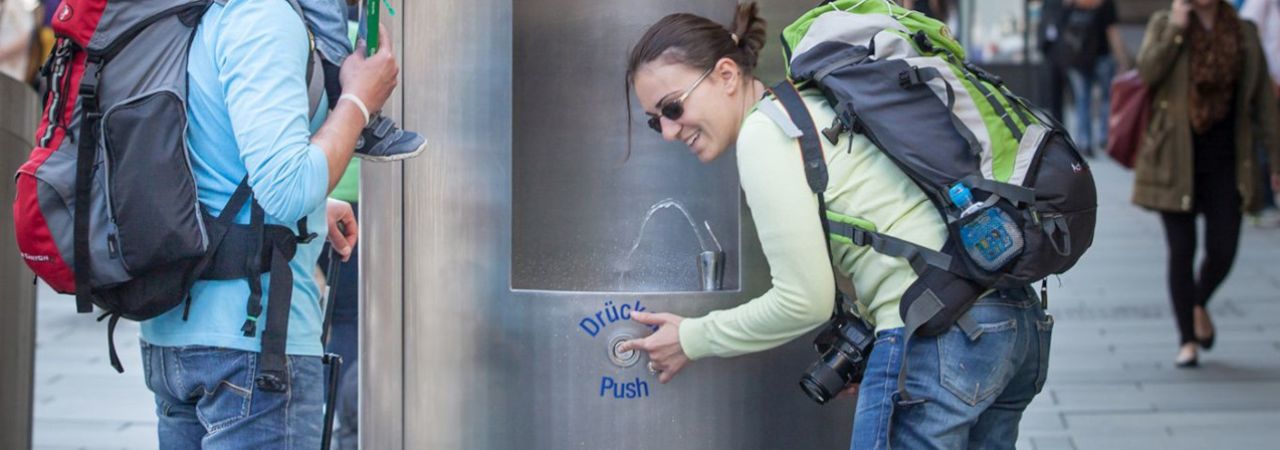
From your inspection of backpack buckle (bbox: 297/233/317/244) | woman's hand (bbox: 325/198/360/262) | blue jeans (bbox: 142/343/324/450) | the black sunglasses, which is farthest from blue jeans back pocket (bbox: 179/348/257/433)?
the black sunglasses

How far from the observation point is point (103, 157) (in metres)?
2.72

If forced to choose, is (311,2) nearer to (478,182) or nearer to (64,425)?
(478,182)

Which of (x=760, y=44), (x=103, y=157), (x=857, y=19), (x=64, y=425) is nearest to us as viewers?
(x=103, y=157)

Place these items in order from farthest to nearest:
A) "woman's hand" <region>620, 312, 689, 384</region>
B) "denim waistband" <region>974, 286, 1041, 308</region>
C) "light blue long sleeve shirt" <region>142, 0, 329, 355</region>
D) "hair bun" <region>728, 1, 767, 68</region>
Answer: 1. "woman's hand" <region>620, 312, 689, 384</region>
2. "hair bun" <region>728, 1, 767, 68</region>
3. "denim waistband" <region>974, 286, 1041, 308</region>
4. "light blue long sleeve shirt" <region>142, 0, 329, 355</region>

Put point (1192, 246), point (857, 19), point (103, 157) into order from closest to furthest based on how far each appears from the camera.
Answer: point (103, 157) → point (857, 19) → point (1192, 246)

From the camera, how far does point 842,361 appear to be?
125 inches

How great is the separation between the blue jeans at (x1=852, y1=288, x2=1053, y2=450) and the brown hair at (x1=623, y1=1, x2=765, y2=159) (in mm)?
610

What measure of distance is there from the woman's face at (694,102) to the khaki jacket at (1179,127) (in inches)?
161

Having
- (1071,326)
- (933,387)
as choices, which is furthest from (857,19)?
(1071,326)

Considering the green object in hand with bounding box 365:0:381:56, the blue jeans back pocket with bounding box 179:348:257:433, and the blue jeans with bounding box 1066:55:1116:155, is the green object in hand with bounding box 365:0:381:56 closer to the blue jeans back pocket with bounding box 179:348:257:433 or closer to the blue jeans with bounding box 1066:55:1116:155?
the blue jeans back pocket with bounding box 179:348:257:433

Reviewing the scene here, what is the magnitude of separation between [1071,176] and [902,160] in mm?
316

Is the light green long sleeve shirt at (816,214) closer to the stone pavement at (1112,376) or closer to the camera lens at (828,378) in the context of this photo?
the camera lens at (828,378)

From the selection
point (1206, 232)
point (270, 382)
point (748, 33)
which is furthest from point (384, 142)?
point (1206, 232)

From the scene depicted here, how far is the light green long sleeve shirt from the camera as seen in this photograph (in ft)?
9.62
